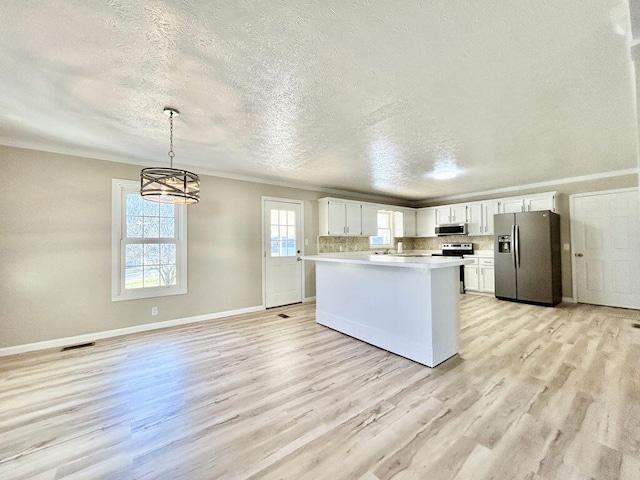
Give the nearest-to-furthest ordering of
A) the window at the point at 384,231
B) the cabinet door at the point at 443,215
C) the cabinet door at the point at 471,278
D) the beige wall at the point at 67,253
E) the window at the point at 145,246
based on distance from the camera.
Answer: the beige wall at the point at 67,253 < the window at the point at 145,246 < the cabinet door at the point at 471,278 < the cabinet door at the point at 443,215 < the window at the point at 384,231

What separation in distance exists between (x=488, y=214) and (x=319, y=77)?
5700mm

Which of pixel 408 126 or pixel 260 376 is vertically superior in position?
pixel 408 126

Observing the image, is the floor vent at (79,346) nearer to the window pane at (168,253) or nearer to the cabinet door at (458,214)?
the window pane at (168,253)

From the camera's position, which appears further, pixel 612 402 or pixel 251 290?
pixel 251 290

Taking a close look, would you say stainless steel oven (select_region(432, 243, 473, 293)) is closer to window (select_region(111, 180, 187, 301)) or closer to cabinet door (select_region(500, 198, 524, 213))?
cabinet door (select_region(500, 198, 524, 213))

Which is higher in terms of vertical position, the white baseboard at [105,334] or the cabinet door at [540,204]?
the cabinet door at [540,204]

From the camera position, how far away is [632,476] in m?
1.36

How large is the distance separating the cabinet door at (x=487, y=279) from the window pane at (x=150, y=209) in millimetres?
6542

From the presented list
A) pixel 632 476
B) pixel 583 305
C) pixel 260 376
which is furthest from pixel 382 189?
pixel 632 476

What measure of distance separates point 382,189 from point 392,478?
5379 mm

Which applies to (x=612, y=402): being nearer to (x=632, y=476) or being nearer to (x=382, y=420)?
(x=632, y=476)

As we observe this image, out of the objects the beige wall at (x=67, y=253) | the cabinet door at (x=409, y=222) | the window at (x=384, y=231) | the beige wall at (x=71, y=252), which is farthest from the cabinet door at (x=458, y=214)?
the beige wall at (x=67, y=253)

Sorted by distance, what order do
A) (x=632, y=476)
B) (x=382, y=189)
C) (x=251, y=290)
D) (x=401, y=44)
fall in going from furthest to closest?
(x=382, y=189)
(x=251, y=290)
(x=401, y=44)
(x=632, y=476)

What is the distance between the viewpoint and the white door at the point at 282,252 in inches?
200
